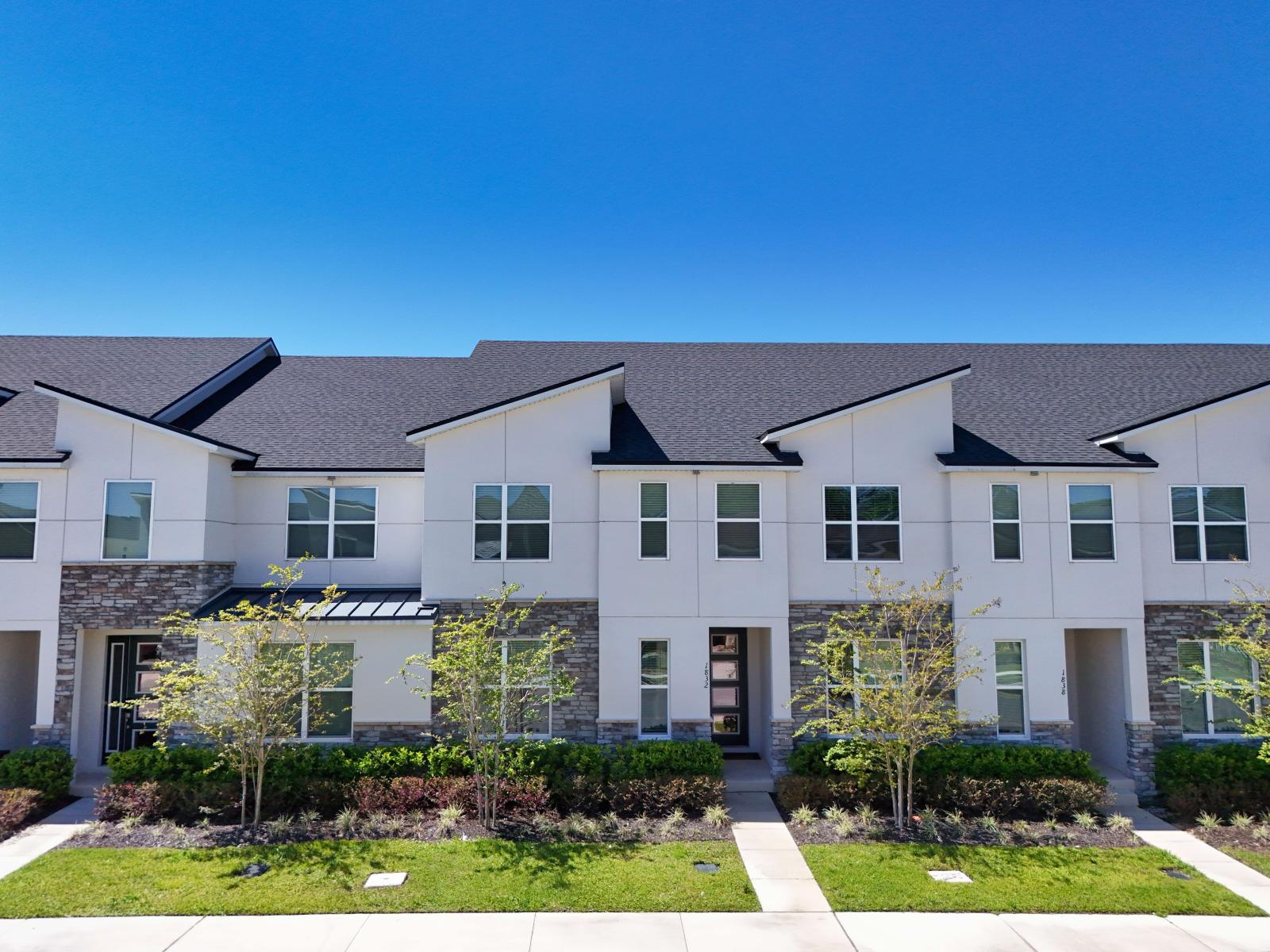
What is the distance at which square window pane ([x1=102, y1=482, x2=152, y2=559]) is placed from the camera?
14719 millimetres

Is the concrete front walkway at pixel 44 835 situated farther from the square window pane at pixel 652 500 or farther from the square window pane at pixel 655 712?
the square window pane at pixel 652 500

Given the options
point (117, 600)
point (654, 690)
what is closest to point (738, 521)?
point (654, 690)

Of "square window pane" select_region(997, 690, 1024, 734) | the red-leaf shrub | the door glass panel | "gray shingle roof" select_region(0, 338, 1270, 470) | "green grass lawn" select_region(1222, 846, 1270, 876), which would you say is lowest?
"green grass lawn" select_region(1222, 846, 1270, 876)

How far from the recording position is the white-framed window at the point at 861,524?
15.2m

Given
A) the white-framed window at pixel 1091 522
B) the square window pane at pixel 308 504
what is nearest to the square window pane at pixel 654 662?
the square window pane at pixel 308 504

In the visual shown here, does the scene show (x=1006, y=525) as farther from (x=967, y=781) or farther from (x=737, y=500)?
(x=737, y=500)

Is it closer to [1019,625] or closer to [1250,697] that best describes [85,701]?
[1019,625]

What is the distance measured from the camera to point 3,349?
19688 millimetres

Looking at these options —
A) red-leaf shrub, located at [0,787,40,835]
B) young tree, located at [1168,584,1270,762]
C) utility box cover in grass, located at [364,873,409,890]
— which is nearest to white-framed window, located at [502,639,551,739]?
utility box cover in grass, located at [364,873,409,890]

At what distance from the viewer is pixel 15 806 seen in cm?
1217

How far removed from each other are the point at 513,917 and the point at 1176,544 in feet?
47.3

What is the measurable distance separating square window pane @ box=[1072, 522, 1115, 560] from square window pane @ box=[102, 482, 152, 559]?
1824 cm

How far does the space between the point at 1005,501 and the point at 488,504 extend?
1038cm

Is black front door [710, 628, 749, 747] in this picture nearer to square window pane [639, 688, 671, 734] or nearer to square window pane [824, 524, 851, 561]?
square window pane [639, 688, 671, 734]
